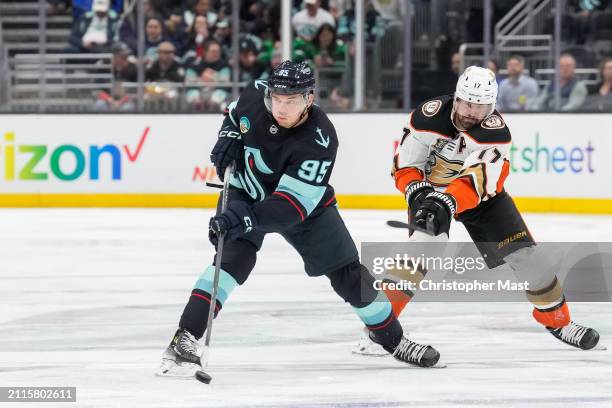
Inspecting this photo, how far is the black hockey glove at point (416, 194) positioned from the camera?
5.05 metres

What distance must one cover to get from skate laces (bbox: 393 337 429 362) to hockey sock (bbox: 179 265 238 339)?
716 millimetres

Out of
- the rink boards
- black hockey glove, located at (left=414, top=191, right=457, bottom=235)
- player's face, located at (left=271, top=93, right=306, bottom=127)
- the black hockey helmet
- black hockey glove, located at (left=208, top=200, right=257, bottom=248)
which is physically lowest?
the rink boards

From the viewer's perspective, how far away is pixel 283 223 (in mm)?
4387

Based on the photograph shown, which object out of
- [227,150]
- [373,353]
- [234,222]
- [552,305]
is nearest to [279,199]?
[234,222]

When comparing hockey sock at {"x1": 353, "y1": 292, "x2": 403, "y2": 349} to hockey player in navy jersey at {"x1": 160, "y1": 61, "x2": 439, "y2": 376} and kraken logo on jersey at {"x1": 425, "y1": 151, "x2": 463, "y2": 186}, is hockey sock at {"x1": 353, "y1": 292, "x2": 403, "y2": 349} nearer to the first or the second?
hockey player in navy jersey at {"x1": 160, "y1": 61, "x2": 439, "y2": 376}

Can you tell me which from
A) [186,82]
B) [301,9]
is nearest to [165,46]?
[186,82]

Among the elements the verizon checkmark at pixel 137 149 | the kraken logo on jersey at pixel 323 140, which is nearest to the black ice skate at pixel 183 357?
the kraken logo on jersey at pixel 323 140

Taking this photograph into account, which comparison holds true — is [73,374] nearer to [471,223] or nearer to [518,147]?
[471,223]

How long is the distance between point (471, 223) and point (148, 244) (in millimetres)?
4164

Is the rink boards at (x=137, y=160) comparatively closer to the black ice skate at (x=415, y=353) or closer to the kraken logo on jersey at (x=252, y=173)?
the black ice skate at (x=415, y=353)

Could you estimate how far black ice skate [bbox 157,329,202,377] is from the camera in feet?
14.6

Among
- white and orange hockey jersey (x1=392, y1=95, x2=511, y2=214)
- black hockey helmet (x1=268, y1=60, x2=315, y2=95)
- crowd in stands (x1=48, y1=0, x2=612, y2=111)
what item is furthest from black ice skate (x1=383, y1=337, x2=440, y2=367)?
crowd in stands (x1=48, y1=0, x2=612, y2=111)

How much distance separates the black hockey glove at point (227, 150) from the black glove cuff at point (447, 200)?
2.65ft

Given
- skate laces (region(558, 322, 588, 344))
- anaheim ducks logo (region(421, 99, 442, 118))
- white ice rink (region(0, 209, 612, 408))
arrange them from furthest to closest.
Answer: skate laces (region(558, 322, 588, 344)) < anaheim ducks logo (region(421, 99, 442, 118)) < white ice rink (region(0, 209, 612, 408))
